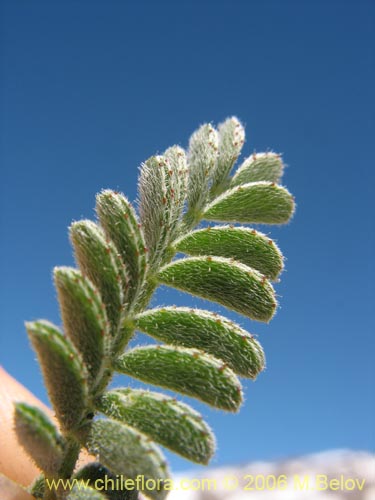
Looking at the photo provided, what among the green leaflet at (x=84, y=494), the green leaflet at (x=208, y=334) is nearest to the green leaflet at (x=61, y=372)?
the green leaflet at (x=84, y=494)

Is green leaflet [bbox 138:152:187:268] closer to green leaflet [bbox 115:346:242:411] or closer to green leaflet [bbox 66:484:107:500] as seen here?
green leaflet [bbox 115:346:242:411]

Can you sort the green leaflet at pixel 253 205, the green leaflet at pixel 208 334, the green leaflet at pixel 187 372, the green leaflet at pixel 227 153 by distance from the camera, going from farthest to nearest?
1. the green leaflet at pixel 227 153
2. the green leaflet at pixel 253 205
3. the green leaflet at pixel 208 334
4. the green leaflet at pixel 187 372

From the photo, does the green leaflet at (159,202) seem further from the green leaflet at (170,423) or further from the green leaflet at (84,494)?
the green leaflet at (84,494)

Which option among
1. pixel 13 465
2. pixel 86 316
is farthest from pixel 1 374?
pixel 86 316

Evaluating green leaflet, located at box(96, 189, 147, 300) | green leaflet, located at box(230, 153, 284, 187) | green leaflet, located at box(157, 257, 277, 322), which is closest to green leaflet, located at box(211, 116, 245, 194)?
green leaflet, located at box(230, 153, 284, 187)

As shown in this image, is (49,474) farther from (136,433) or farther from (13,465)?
(13,465)

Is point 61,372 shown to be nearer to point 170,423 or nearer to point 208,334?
point 170,423
